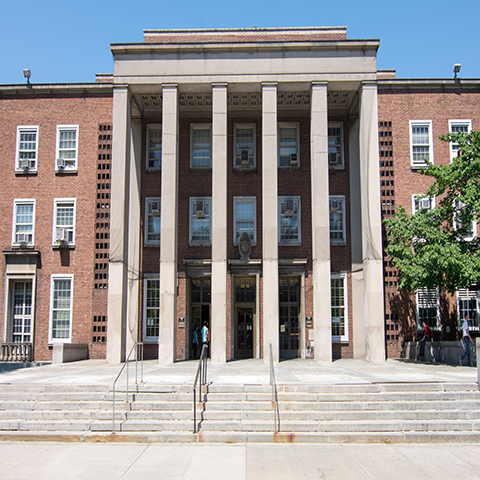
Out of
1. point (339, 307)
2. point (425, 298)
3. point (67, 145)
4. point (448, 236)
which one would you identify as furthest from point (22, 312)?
point (448, 236)

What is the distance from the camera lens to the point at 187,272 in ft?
80.6

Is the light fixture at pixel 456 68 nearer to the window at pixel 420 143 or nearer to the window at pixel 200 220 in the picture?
the window at pixel 420 143

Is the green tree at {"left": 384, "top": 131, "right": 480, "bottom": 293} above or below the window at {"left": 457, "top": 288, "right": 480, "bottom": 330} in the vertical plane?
above

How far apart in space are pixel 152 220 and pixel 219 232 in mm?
5439

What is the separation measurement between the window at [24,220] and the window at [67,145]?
2612 mm

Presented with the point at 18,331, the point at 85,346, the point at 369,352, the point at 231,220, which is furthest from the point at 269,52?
the point at 18,331

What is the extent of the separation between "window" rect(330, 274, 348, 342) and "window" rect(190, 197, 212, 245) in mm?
6770

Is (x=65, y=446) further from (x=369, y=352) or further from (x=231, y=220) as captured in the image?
(x=231, y=220)

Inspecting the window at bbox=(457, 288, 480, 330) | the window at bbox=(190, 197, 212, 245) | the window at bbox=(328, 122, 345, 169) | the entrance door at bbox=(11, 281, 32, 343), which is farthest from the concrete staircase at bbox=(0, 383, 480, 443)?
the window at bbox=(328, 122, 345, 169)

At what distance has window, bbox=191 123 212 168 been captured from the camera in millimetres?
25641

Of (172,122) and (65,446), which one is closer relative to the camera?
(65,446)

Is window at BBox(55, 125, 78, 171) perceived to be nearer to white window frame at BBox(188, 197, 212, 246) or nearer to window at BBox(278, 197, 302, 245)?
white window frame at BBox(188, 197, 212, 246)

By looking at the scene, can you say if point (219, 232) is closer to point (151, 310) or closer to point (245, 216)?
point (245, 216)

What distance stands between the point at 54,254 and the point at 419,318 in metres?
18.1
